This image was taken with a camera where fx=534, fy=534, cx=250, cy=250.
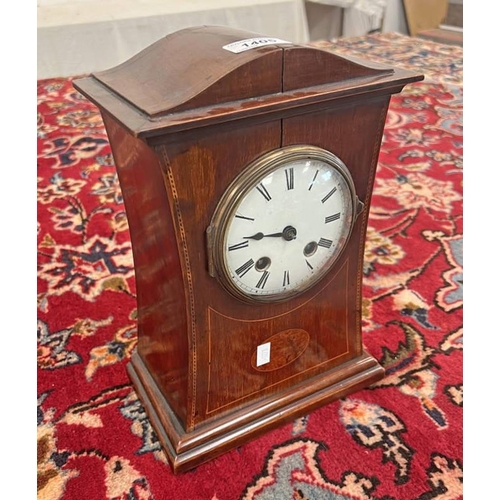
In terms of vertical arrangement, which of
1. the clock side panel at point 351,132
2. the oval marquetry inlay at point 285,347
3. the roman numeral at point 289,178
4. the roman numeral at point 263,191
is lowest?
the oval marquetry inlay at point 285,347

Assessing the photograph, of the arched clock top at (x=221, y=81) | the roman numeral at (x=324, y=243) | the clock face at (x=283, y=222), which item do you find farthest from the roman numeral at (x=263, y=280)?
the arched clock top at (x=221, y=81)

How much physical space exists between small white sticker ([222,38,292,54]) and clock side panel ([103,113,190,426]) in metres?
0.17

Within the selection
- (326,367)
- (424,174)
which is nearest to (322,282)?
(326,367)

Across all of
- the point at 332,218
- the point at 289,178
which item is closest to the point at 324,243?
the point at 332,218

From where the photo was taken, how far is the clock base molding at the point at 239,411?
2.97 ft

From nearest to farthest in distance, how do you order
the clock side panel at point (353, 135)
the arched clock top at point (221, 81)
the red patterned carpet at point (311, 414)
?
1. the arched clock top at point (221, 81)
2. the clock side panel at point (353, 135)
3. the red patterned carpet at point (311, 414)

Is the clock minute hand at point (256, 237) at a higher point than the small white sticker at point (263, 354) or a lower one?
higher

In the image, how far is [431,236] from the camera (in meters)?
1.62

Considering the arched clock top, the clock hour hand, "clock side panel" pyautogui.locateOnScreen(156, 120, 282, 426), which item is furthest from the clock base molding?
the arched clock top

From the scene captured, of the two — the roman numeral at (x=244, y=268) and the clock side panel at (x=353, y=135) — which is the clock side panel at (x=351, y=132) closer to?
the clock side panel at (x=353, y=135)

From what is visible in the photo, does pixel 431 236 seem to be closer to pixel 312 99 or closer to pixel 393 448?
pixel 393 448

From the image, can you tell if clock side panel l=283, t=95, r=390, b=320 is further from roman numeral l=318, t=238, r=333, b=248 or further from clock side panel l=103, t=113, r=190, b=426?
clock side panel l=103, t=113, r=190, b=426

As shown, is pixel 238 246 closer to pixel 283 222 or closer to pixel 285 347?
pixel 283 222

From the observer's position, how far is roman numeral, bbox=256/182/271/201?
74cm
